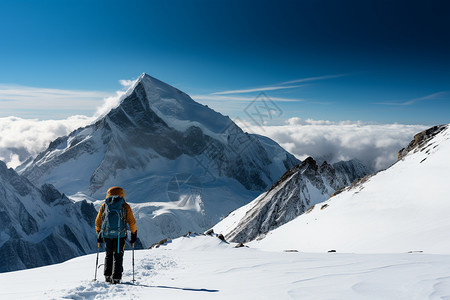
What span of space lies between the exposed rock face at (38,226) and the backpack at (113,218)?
153699mm

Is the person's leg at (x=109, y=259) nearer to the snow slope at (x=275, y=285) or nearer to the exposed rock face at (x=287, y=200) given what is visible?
the snow slope at (x=275, y=285)

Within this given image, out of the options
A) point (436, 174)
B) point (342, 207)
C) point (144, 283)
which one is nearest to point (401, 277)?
point (144, 283)

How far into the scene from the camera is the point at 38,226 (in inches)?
6245

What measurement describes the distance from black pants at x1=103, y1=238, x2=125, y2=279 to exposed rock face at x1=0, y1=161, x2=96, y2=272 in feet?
504

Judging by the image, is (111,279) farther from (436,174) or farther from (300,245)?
(436,174)

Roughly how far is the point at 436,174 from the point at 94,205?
190 m

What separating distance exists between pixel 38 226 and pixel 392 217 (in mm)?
175150

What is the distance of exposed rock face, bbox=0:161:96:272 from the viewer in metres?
139

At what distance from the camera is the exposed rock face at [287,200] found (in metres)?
68.8

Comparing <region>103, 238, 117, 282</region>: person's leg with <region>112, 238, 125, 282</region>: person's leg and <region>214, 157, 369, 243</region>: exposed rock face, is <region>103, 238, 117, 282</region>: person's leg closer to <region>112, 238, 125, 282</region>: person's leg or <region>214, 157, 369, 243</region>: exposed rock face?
<region>112, 238, 125, 282</region>: person's leg

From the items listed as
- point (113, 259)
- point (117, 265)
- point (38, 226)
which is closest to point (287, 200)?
point (113, 259)

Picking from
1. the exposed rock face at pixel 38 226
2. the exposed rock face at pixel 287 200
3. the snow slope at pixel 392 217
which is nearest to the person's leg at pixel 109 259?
the snow slope at pixel 392 217

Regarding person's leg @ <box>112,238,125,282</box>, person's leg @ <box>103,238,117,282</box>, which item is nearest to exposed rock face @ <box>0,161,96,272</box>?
person's leg @ <box>103,238,117,282</box>

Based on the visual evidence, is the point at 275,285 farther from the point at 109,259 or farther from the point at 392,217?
the point at 392,217
